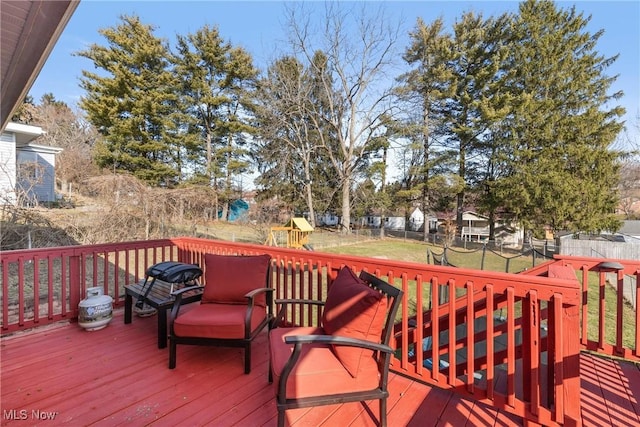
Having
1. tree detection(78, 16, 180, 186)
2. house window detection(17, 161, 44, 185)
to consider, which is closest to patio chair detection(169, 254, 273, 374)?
house window detection(17, 161, 44, 185)

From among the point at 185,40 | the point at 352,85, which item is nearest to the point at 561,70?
the point at 352,85

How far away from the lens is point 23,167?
8.21 metres

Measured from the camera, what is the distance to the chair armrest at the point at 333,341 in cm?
169

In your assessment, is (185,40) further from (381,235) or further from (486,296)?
(486,296)

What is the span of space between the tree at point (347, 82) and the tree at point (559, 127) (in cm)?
748

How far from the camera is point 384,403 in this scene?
187 cm

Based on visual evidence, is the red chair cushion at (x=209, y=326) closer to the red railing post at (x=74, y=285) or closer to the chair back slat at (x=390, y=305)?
the chair back slat at (x=390, y=305)

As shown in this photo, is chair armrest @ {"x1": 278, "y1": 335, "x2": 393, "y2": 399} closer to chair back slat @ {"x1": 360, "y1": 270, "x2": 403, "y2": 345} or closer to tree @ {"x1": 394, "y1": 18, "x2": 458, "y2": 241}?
chair back slat @ {"x1": 360, "y1": 270, "x2": 403, "y2": 345}

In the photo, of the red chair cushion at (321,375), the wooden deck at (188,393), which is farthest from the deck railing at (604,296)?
the red chair cushion at (321,375)

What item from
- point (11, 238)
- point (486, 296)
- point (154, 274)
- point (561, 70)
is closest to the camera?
point (486, 296)

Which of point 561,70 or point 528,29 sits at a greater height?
point 528,29

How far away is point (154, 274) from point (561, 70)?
2099cm

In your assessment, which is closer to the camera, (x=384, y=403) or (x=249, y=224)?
(x=384, y=403)

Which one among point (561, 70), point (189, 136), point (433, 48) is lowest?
point (189, 136)
